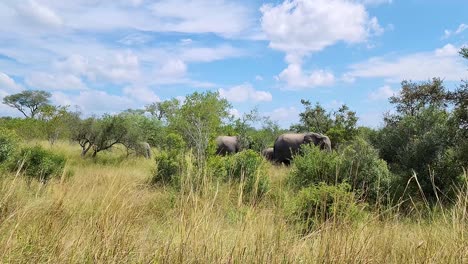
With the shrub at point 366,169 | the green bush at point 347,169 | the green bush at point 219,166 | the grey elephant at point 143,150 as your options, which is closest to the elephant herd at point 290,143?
the grey elephant at point 143,150

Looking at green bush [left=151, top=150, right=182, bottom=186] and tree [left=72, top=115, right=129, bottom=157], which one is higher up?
tree [left=72, top=115, right=129, bottom=157]

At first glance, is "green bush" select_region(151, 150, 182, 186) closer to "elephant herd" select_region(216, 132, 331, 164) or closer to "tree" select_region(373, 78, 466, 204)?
"tree" select_region(373, 78, 466, 204)

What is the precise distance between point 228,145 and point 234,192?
60.2 feet

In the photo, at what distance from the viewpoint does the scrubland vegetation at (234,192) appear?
3.03 m

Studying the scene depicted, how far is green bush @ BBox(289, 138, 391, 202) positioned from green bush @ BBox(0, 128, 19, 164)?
316 inches

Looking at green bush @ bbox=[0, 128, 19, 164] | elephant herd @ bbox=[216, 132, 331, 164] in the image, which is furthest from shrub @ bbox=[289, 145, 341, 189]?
elephant herd @ bbox=[216, 132, 331, 164]

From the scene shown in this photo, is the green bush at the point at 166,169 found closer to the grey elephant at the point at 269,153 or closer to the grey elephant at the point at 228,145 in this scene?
the grey elephant at the point at 228,145

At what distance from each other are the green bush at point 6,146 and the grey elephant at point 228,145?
15236 mm

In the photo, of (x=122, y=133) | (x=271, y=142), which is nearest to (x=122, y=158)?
(x=122, y=133)

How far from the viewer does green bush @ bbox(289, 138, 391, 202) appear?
1170cm

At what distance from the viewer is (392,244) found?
3195 mm

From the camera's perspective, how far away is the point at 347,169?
11.7 m

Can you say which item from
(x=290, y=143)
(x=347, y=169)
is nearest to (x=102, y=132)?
(x=290, y=143)

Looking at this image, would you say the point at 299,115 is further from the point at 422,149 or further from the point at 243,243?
the point at 243,243
